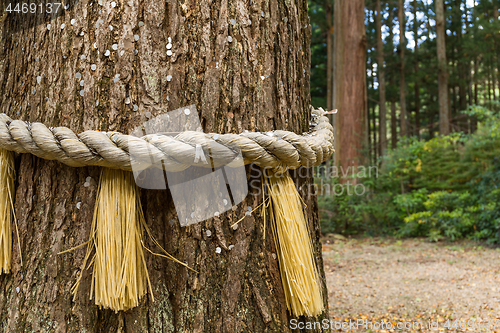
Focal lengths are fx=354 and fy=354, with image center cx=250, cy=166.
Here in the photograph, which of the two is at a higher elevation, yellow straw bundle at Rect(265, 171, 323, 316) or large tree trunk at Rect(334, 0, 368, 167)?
large tree trunk at Rect(334, 0, 368, 167)

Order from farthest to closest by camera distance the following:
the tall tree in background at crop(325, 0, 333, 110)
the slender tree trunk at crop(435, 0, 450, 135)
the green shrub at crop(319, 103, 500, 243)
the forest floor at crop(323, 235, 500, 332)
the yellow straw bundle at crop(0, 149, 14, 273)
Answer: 1. the tall tree in background at crop(325, 0, 333, 110)
2. the slender tree trunk at crop(435, 0, 450, 135)
3. the green shrub at crop(319, 103, 500, 243)
4. the forest floor at crop(323, 235, 500, 332)
5. the yellow straw bundle at crop(0, 149, 14, 273)

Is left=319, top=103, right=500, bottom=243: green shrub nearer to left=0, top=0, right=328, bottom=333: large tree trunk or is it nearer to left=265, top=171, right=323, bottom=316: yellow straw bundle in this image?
left=265, top=171, right=323, bottom=316: yellow straw bundle

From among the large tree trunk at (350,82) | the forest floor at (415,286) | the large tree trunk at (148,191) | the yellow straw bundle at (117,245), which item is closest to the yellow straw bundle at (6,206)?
the large tree trunk at (148,191)

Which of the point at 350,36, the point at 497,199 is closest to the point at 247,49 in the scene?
the point at 497,199

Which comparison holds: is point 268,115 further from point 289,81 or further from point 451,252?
point 451,252

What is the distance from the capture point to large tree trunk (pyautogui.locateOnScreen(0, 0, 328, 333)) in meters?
1.00

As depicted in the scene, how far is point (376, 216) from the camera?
6227 mm

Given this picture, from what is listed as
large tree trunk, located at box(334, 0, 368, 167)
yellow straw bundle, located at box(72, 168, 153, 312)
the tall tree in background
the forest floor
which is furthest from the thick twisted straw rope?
the tall tree in background

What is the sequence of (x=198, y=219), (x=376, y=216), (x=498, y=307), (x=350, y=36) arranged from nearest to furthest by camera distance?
1. (x=198, y=219)
2. (x=498, y=307)
3. (x=376, y=216)
4. (x=350, y=36)

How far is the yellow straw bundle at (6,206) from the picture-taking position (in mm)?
1020

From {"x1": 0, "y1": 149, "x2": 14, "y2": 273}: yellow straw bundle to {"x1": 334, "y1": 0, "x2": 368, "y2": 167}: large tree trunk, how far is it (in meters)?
6.48

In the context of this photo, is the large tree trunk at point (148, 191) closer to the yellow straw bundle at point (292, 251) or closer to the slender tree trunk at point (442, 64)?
the yellow straw bundle at point (292, 251)

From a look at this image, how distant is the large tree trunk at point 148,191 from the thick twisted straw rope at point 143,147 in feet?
0.31

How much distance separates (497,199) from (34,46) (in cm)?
567
